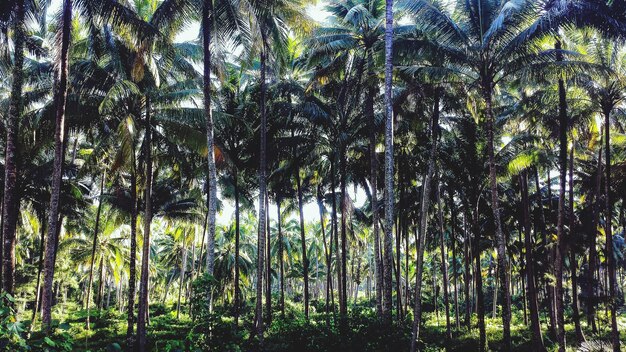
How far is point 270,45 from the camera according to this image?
1578 cm

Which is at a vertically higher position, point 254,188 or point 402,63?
point 402,63

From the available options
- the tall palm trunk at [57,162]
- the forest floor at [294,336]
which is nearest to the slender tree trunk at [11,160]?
the tall palm trunk at [57,162]

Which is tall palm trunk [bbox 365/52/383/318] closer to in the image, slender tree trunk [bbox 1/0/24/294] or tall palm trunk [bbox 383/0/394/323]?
tall palm trunk [bbox 383/0/394/323]

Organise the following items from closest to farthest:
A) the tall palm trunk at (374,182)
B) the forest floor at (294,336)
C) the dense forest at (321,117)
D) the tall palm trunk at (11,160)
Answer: the forest floor at (294,336) → the tall palm trunk at (11,160) → the dense forest at (321,117) → the tall palm trunk at (374,182)

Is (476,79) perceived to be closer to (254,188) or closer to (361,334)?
(361,334)

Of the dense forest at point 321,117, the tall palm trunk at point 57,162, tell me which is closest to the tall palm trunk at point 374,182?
the dense forest at point 321,117

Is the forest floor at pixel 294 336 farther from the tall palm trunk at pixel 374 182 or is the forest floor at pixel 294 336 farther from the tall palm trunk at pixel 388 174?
the tall palm trunk at pixel 388 174

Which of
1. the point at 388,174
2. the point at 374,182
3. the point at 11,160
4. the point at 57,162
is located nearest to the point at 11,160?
the point at 11,160

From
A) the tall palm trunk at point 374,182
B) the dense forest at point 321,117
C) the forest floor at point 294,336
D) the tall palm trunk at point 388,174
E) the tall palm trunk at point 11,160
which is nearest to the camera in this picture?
the forest floor at point 294,336

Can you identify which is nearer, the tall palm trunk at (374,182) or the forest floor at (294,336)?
the forest floor at (294,336)

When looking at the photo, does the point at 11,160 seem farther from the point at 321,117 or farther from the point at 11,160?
the point at 321,117

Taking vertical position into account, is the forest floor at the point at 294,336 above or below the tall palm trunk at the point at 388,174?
below

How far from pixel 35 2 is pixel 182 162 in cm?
799

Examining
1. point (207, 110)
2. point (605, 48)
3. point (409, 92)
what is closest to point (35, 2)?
point (207, 110)
